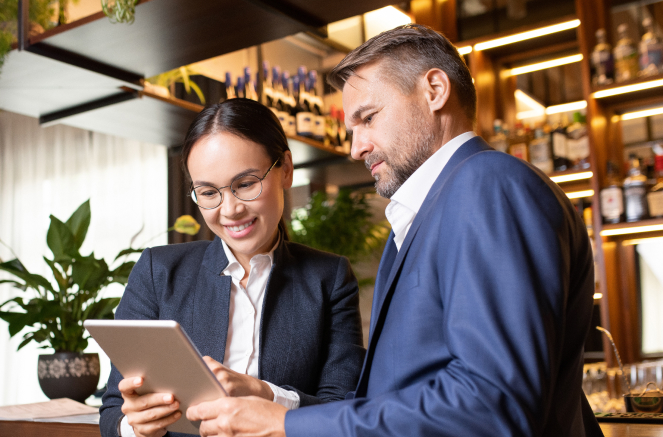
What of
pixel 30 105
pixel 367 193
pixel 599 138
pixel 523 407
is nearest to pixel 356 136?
pixel 523 407

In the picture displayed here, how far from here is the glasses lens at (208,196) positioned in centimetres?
119

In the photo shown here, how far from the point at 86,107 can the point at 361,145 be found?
56.8 inches

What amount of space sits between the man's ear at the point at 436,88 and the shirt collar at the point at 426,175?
2.5 inches

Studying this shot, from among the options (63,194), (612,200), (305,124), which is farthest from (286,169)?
(63,194)

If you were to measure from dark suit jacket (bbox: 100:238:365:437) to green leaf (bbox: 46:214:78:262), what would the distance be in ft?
2.37

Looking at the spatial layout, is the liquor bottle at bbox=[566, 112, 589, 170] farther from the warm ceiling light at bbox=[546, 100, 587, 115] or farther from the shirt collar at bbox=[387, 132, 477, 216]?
the shirt collar at bbox=[387, 132, 477, 216]

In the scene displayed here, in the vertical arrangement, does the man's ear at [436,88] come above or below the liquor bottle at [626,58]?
below

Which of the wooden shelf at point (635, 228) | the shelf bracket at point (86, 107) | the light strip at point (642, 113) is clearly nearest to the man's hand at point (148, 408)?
the shelf bracket at point (86, 107)

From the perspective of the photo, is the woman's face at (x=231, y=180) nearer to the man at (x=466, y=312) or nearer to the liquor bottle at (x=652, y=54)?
the man at (x=466, y=312)

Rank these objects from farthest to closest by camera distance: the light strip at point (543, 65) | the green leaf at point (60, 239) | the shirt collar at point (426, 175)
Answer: the light strip at point (543, 65) → the green leaf at point (60, 239) → the shirt collar at point (426, 175)

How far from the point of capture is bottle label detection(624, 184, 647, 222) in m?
2.65

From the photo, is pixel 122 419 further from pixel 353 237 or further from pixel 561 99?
pixel 561 99

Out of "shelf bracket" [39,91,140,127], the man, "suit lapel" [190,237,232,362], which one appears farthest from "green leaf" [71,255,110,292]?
the man

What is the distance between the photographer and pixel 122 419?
1112 millimetres
